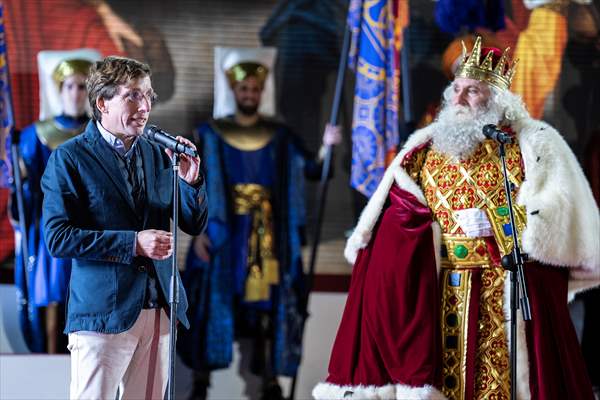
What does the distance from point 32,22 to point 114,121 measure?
118 inches

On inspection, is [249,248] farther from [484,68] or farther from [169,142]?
[169,142]

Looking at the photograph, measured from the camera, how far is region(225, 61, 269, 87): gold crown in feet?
18.0

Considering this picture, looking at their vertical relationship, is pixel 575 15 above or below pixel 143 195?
above

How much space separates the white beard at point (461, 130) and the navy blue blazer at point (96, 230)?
1.34 metres

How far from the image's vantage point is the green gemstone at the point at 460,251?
368 cm

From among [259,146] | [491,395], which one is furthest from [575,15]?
[491,395]

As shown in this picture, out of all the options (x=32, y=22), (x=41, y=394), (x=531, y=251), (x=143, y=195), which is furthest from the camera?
(x=32, y=22)

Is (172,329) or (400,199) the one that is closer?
(172,329)

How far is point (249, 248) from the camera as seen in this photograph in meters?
5.46

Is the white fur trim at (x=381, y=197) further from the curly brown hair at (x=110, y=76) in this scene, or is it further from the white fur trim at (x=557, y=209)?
the curly brown hair at (x=110, y=76)

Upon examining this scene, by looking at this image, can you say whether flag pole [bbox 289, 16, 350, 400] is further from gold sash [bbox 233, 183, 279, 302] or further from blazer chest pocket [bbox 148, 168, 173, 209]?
blazer chest pocket [bbox 148, 168, 173, 209]

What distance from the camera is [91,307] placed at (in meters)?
2.76

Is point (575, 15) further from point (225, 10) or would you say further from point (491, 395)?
point (491, 395)

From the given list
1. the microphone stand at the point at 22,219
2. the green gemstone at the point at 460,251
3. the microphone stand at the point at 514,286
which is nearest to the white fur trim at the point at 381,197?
the green gemstone at the point at 460,251
